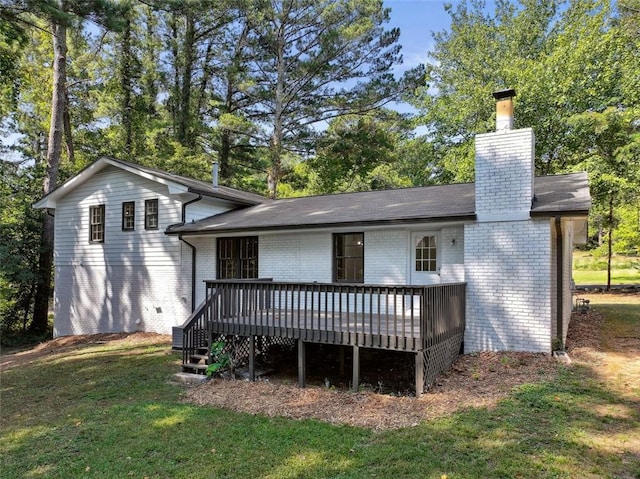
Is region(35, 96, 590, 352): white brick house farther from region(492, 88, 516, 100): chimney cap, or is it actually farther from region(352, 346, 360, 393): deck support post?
region(352, 346, 360, 393): deck support post

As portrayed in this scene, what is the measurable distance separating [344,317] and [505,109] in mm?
5243

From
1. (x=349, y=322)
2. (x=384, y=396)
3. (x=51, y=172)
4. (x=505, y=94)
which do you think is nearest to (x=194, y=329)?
(x=349, y=322)

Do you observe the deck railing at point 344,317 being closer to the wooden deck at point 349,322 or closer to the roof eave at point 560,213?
the wooden deck at point 349,322

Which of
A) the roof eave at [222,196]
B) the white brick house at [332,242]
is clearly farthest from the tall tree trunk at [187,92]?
the roof eave at [222,196]

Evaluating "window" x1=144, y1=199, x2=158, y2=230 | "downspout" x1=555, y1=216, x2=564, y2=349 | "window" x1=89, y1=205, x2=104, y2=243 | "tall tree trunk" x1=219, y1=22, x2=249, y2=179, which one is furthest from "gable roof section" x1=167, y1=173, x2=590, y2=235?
"tall tree trunk" x1=219, y1=22, x2=249, y2=179

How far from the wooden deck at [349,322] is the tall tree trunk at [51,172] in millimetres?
11741

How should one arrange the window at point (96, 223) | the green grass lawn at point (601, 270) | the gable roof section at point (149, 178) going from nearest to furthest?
the gable roof section at point (149, 178) < the window at point (96, 223) < the green grass lawn at point (601, 270)

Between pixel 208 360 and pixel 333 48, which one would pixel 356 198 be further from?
pixel 333 48

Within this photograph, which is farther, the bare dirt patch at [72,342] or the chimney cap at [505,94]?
the bare dirt patch at [72,342]

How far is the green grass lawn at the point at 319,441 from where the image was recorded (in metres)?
4.23

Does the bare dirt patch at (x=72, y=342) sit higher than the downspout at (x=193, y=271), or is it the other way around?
the downspout at (x=193, y=271)

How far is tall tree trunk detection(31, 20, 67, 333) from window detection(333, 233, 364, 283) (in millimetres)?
12784

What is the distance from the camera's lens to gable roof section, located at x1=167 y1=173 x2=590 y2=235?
8.30 meters

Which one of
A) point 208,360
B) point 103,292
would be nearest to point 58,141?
point 103,292
